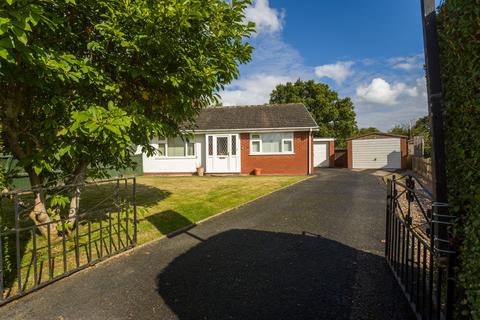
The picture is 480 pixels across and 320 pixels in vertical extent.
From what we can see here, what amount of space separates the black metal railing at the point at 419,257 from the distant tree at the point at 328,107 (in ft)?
128

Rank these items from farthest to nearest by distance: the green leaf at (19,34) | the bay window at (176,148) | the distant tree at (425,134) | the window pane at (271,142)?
the bay window at (176,148) < the window pane at (271,142) < the distant tree at (425,134) < the green leaf at (19,34)

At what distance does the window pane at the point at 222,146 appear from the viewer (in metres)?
19.9

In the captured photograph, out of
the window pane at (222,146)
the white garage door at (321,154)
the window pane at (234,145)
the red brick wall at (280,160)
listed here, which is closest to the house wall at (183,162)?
the window pane at (222,146)

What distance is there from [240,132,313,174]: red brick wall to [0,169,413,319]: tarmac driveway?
12360 mm

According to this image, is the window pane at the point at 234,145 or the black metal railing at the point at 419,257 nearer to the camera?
the black metal railing at the point at 419,257

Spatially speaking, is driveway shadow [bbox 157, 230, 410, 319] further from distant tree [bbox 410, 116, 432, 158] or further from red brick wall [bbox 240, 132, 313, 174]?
red brick wall [bbox 240, 132, 313, 174]

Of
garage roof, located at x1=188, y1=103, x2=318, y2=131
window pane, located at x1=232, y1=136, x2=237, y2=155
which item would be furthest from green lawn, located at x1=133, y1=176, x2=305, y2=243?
garage roof, located at x1=188, y1=103, x2=318, y2=131

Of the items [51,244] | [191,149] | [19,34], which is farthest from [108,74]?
[191,149]

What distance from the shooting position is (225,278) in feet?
13.4

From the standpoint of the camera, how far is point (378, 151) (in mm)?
24656

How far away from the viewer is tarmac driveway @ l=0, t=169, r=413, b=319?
3246 millimetres

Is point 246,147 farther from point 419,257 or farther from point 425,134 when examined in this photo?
point 425,134

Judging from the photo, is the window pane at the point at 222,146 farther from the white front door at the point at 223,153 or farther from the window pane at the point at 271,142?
the window pane at the point at 271,142

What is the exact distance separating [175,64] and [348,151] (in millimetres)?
23037
